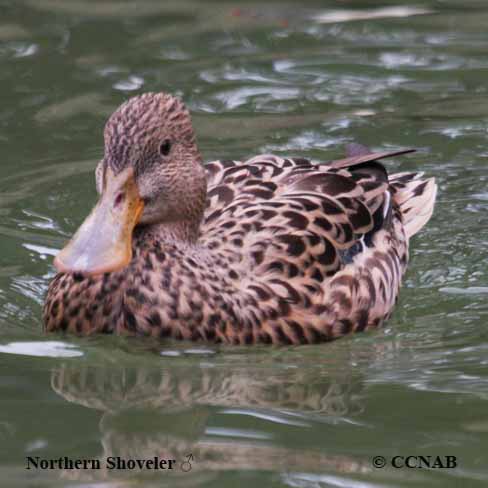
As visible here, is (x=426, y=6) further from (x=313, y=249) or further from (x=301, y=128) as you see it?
(x=313, y=249)

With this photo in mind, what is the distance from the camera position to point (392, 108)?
10.5 m

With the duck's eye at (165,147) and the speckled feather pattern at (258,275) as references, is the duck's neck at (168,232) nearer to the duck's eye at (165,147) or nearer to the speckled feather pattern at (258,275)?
the speckled feather pattern at (258,275)

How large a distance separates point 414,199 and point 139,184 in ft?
8.38

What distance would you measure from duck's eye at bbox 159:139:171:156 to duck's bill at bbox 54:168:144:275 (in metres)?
0.30

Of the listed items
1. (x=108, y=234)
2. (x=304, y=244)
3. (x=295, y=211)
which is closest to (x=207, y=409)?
(x=108, y=234)

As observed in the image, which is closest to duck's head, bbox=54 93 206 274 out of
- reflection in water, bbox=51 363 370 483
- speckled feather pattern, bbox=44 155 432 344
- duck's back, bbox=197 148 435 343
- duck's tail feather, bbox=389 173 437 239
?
speckled feather pattern, bbox=44 155 432 344

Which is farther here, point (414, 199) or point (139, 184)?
point (414, 199)

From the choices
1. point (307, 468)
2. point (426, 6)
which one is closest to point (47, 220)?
point (307, 468)

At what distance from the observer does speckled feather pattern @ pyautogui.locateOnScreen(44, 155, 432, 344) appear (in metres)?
6.91

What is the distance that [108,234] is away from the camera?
21.4ft

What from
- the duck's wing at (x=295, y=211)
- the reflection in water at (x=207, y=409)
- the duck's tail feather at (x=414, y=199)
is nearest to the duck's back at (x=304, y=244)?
the duck's wing at (x=295, y=211)

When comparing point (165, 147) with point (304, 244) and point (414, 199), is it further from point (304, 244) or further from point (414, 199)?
point (414, 199)

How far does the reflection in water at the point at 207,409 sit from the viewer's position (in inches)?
221

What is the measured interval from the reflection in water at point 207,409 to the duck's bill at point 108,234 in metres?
0.55
